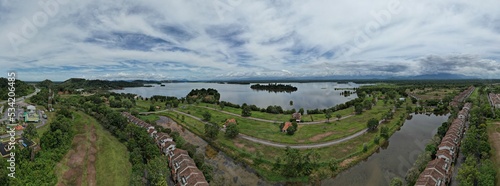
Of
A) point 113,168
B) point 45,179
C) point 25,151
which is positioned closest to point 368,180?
point 113,168

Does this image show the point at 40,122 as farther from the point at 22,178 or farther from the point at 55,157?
the point at 22,178

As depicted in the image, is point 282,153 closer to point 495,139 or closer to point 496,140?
point 496,140

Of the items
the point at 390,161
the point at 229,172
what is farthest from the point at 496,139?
the point at 229,172

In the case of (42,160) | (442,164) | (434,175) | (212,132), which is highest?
(212,132)

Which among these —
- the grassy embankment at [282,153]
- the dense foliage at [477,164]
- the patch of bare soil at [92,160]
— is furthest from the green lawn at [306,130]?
the patch of bare soil at [92,160]

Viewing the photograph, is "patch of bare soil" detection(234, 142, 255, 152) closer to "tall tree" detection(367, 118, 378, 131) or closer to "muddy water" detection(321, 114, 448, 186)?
"muddy water" detection(321, 114, 448, 186)
